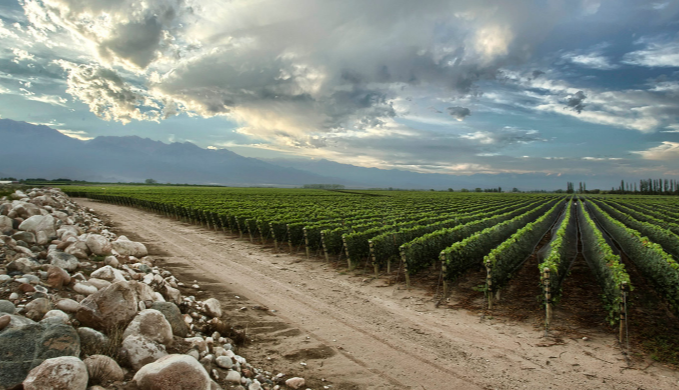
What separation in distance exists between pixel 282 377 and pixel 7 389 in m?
4.27

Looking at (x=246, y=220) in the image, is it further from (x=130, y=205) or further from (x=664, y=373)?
(x=130, y=205)

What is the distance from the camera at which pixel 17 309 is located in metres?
6.16

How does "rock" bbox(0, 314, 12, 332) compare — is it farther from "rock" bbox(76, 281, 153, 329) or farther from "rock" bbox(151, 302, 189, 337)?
"rock" bbox(151, 302, 189, 337)

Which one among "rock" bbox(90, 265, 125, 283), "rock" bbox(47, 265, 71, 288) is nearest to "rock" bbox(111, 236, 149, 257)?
"rock" bbox(90, 265, 125, 283)

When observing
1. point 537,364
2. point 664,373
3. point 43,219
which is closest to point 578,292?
point 664,373

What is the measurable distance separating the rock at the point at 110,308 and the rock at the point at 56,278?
1.49 meters

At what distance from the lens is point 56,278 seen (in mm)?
7672

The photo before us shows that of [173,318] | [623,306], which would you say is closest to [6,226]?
[173,318]

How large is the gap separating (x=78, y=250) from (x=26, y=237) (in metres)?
1.72

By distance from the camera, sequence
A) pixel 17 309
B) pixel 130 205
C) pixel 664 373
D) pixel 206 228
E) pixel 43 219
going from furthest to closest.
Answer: pixel 130 205
pixel 206 228
pixel 43 219
pixel 664 373
pixel 17 309

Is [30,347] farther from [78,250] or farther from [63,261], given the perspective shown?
[78,250]

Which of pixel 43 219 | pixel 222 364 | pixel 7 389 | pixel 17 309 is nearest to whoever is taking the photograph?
pixel 7 389

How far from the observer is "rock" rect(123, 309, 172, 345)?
6.56m

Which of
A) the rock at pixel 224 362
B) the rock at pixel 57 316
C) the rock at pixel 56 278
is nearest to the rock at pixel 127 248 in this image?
the rock at pixel 56 278
